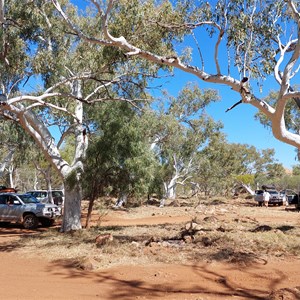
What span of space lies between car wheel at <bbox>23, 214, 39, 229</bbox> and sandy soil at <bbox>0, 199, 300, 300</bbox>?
790 centimetres

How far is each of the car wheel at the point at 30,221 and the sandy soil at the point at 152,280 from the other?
7.90m

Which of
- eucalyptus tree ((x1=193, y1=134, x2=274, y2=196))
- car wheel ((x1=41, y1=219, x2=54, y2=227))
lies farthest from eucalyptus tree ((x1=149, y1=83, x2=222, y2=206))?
car wheel ((x1=41, y1=219, x2=54, y2=227))

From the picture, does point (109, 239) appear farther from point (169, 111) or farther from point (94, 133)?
point (169, 111)

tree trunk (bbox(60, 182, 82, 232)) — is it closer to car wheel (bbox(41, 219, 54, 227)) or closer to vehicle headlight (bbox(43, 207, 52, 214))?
vehicle headlight (bbox(43, 207, 52, 214))

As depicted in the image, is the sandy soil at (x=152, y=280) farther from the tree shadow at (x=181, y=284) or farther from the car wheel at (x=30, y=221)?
the car wheel at (x=30, y=221)

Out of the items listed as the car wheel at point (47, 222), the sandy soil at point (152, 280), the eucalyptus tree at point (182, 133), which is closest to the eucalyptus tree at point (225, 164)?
the eucalyptus tree at point (182, 133)

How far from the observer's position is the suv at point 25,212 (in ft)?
57.0

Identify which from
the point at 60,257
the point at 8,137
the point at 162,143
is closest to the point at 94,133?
the point at 60,257

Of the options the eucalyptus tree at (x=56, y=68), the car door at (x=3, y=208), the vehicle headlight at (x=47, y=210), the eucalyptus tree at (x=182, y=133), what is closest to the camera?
the eucalyptus tree at (x=56, y=68)

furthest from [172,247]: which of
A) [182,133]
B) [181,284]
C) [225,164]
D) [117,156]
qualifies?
[225,164]

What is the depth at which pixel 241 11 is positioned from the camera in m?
11.1

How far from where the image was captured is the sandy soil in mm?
6629

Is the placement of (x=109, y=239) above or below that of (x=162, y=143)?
below

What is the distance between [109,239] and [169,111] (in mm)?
21985
